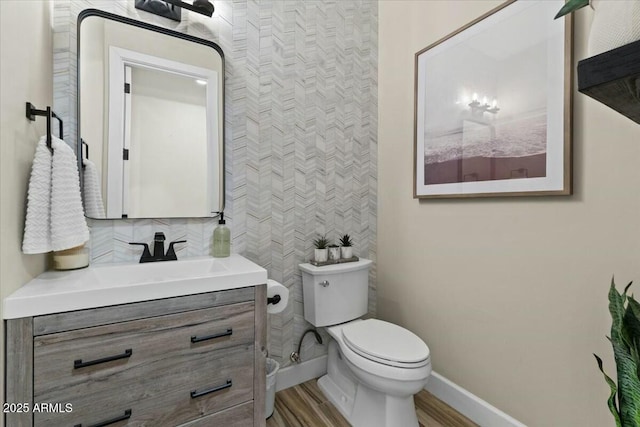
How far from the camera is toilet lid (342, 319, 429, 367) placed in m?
1.35

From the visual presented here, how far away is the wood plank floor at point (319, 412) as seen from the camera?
1563 millimetres

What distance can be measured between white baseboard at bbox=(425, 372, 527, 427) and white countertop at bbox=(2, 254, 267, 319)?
1.22 metres

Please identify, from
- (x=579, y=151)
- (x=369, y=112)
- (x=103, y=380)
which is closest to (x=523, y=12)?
(x=579, y=151)

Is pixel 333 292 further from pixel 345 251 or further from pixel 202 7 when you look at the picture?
pixel 202 7

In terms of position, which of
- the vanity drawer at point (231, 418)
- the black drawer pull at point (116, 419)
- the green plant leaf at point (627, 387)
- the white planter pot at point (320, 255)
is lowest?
the vanity drawer at point (231, 418)

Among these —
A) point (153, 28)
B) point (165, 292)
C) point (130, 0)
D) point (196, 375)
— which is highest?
point (130, 0)

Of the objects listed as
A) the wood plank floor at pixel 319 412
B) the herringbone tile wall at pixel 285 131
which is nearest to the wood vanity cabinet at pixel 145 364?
the wood plank floor at pixel 319 412

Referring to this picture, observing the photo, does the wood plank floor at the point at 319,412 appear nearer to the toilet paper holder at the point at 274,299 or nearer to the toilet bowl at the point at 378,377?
the toilet bowl at the point at 378,377

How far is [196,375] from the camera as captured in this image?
1.14m

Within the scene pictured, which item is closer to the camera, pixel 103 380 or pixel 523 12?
pixel 103 380

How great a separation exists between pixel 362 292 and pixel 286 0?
1766 mm

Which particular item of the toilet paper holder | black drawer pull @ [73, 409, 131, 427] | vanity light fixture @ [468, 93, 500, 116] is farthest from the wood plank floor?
vanity light fixture @ [468, 93, 500, 116]

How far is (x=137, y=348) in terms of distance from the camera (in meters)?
1.04

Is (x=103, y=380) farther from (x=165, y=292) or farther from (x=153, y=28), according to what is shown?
(x=153, y=28)
